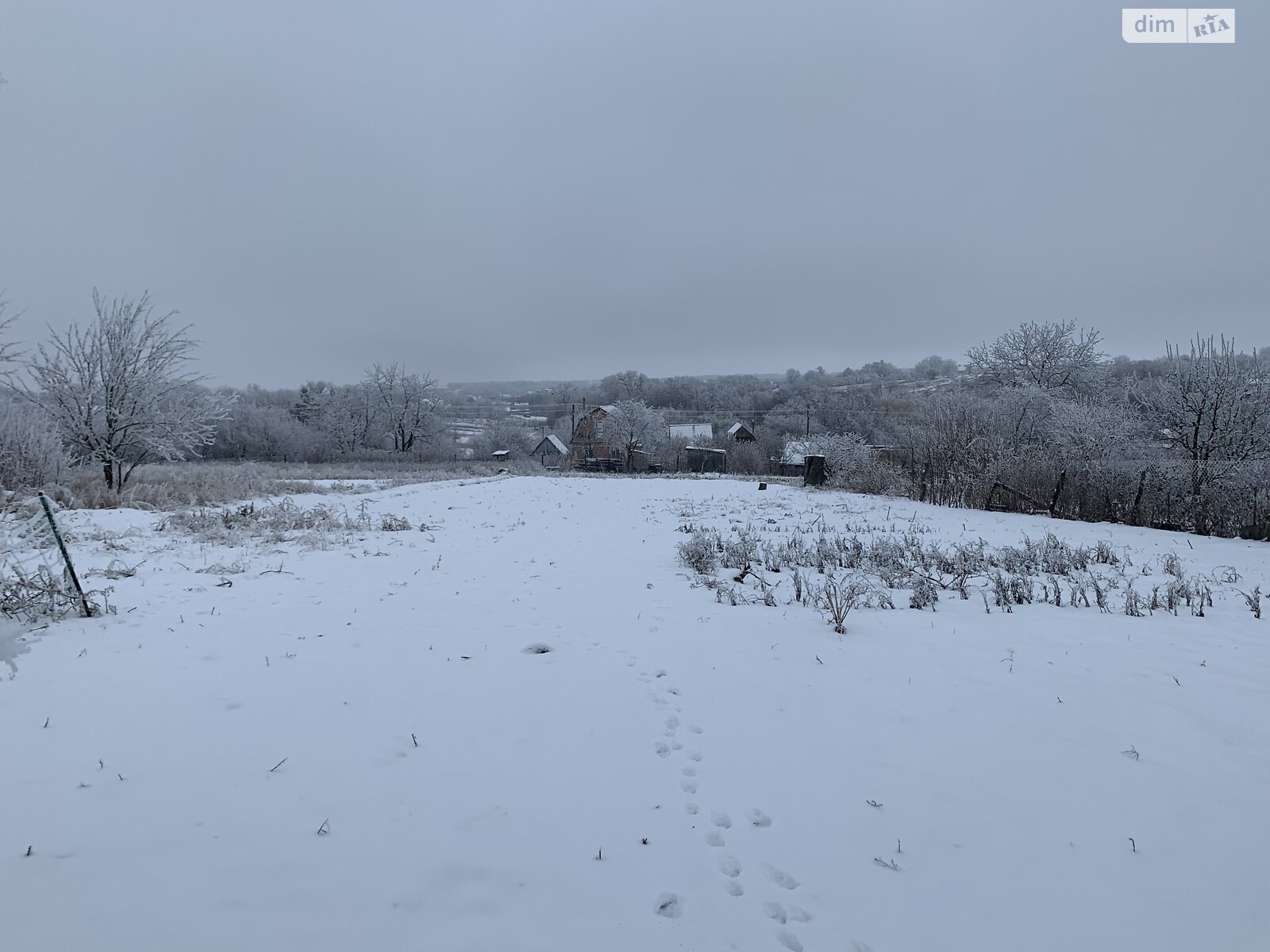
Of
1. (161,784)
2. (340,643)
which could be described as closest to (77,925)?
(161,784)

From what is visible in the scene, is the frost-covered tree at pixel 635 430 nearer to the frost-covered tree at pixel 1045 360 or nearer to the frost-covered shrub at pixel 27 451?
the frost-covered tree at pixel 1045 360

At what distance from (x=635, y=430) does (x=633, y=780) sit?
162 feet

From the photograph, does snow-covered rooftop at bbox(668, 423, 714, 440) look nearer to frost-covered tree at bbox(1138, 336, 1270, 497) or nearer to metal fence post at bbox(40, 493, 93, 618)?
frost-covered tree at bbox(1138, 336, 1270, 497)

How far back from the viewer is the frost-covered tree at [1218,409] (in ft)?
41.8

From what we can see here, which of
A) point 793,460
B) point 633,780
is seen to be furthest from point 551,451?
point 633,780

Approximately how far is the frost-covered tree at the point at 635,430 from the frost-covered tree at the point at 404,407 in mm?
18109

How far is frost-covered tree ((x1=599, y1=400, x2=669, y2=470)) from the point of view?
5184cm

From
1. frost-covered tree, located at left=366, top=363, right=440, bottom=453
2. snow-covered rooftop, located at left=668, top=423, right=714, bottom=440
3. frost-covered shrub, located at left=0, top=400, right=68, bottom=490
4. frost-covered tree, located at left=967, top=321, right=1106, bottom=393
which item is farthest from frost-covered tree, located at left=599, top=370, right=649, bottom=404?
frost-covered shrub, located at left=0, top=400, right=68, bottom=490

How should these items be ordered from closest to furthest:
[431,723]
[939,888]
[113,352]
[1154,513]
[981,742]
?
1. [939,888]
2. [981,742]
3. [431,723]
4. [1154,513]
5. [113,352]

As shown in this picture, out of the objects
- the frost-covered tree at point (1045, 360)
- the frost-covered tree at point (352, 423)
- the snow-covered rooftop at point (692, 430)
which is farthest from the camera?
the snow-covered rooftop at point (692, 430)

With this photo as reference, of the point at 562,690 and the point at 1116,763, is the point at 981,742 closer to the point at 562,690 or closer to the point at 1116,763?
the point at 1116,763

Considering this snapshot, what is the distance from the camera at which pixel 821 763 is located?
2.93 meters

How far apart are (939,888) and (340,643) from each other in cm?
425

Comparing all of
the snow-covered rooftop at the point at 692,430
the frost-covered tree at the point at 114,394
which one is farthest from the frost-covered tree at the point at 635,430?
the frost-covered tree at the point at 114,394
